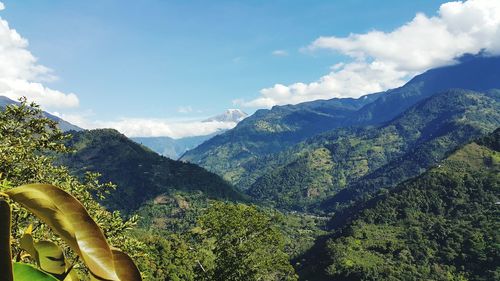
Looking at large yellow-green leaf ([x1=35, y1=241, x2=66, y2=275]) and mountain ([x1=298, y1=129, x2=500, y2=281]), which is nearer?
large yellow-green leaf ([x1=35, y1=241, x2=66, y2=275])

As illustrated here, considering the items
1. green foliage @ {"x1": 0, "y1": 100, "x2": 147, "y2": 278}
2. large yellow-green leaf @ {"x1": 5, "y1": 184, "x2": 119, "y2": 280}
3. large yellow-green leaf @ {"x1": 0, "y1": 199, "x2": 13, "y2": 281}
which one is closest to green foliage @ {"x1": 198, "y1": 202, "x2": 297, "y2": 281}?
green foliage @ {"x1": 0, "y1": 100, "x2": 147, "y2": 278}

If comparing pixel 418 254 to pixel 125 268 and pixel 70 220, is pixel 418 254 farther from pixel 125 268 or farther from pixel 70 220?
pixel 70 220

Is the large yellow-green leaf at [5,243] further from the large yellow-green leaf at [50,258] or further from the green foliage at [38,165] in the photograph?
the green foliage at [38,165]

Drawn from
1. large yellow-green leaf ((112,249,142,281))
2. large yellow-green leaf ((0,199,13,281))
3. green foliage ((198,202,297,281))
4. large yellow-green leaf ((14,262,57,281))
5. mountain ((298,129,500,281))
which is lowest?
mountain ((298,129,500,281))

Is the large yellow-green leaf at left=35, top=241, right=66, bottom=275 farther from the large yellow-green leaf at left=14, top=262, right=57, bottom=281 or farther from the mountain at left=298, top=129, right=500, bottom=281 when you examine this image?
the mountain at left=298, top=129, right=500, bottom=281

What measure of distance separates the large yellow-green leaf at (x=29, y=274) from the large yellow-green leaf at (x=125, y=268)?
1.19ft

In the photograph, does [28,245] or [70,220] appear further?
[28,245]

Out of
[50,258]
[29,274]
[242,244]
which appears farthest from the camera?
[242,244]

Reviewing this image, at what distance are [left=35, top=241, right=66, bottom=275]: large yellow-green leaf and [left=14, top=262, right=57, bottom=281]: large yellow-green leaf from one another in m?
0.20

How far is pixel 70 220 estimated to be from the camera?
2176mm

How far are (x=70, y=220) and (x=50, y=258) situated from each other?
1.87 ft

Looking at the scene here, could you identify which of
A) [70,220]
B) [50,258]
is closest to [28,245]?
[50,258]

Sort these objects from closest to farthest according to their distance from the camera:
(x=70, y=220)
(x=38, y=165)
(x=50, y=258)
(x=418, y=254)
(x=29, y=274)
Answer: (x=70, y=220)
(x=29, y=274)
(x=50, y=258)
(x=38, y=165)
(x=418, y=254)

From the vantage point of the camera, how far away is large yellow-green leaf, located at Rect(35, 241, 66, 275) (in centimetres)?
253
